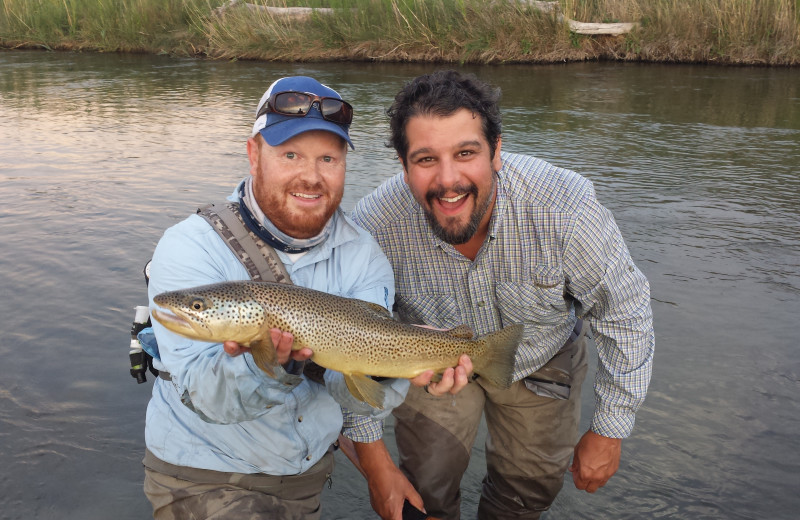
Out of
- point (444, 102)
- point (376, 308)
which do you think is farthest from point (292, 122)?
point (376, 308)

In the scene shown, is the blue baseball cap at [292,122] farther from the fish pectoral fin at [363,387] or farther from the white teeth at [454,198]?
the fish pectoral fin at [363,387]

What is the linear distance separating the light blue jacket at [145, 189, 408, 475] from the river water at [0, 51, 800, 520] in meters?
0.98

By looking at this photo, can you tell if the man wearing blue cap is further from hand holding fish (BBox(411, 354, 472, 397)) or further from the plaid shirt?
the plaid shirt

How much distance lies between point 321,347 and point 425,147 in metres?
1.19

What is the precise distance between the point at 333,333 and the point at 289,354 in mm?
192

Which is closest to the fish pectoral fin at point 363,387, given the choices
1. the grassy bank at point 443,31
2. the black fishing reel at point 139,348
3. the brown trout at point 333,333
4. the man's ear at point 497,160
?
the brown trout at point 333,333

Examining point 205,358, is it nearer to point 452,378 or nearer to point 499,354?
point 452,378

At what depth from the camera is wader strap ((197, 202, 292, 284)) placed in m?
3.16

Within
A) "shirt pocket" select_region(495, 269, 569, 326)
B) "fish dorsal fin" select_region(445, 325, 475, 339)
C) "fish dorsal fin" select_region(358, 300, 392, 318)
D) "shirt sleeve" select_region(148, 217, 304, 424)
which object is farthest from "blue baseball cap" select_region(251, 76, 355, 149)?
"shirt pocket" select_region(495, 269, 569, 326)

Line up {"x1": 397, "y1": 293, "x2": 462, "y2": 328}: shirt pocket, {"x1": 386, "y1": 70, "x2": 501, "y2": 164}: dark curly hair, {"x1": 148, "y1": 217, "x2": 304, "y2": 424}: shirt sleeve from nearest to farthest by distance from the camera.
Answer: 1. {"x1": 148, "y1": 217, "x2": 304, "y2": 424}: shirt sleeve
2. {"x1": 386, "y1": 70, "x2": 501, "y2": 164}: dark curly hair
3. {"x1": 397, "y1": 293, "x2": 462, "y2": 328}: shirt pocket

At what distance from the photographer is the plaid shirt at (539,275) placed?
12.0 feet

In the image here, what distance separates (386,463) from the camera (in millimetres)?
3762

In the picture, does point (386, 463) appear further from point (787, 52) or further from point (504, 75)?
point (787, 52)

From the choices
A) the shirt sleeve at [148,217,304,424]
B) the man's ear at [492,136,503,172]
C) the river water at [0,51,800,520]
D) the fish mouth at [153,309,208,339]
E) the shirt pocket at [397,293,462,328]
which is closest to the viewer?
the fish mouth at [153,309,208,339]
